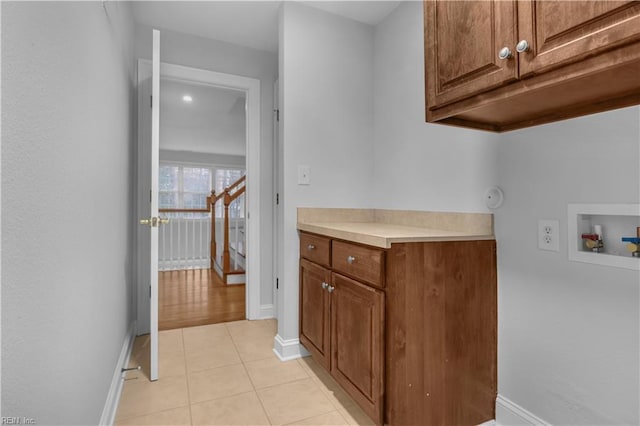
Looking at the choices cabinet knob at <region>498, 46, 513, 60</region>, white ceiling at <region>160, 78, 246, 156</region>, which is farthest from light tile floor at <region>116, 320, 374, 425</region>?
white ceiling at <region>160, 78, 246, 156</region>

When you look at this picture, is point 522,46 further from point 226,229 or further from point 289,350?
point 226,229

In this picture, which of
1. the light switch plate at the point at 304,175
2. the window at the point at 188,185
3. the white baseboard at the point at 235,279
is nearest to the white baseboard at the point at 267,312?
the light switch plate at the point at 304,175

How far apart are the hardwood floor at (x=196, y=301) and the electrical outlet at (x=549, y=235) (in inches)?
97.1

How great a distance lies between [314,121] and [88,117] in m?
1.42

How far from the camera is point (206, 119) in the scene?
17.5ft

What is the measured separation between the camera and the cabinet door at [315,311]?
177 centimetres

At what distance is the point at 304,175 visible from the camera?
2246 millimetres

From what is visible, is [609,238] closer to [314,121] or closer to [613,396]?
[613,396]

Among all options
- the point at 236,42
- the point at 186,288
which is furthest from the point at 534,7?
the point at 186,288

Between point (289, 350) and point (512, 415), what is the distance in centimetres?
129

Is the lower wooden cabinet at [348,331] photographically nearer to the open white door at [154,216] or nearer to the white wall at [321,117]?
the white wall at [321,117]

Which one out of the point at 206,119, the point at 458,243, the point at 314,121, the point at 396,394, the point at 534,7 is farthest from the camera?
the point at 206,119

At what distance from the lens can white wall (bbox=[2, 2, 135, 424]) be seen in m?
0.63

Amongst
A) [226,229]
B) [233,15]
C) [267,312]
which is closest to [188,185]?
[226,229]
